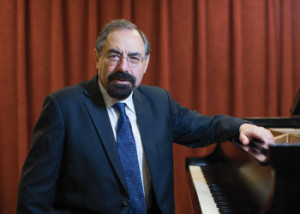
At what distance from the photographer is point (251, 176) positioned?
1.11 meters

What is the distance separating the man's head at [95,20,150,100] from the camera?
1.33 metres

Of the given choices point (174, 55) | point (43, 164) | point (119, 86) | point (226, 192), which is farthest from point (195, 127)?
point (174, 55)

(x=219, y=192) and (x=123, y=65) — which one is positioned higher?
(x=123, y=65)

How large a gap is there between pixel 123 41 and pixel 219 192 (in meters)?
0.82

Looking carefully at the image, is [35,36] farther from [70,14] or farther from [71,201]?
[71,201]

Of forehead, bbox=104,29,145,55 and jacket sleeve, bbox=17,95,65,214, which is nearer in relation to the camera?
jacket sleeve, bbox=17,95,65,214

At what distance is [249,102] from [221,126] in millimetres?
1385

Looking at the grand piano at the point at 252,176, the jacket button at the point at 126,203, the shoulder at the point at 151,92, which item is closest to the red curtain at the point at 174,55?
the grand piano at the point at 252,176

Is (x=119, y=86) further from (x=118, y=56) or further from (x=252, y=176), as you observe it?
(x=252, y=176)

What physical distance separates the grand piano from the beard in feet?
1.78

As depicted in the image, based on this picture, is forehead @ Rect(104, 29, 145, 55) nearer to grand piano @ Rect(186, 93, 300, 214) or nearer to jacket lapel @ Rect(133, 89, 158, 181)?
jacket lapel @ Rect(133, 89, 158, 181)

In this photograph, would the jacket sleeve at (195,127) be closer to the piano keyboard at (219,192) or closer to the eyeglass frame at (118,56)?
the piano keyboard at (219,192)

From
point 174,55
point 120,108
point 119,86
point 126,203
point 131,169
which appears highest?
point 174,55

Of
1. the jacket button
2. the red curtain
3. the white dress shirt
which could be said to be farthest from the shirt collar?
the red curtain
